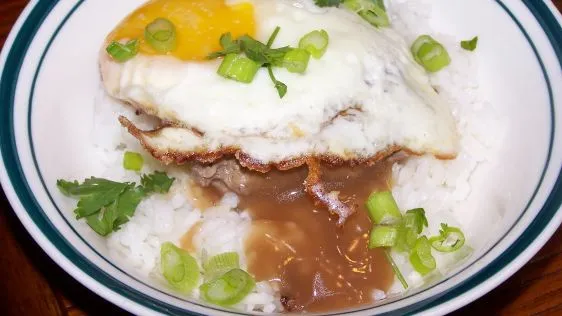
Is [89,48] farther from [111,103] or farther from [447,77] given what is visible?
[447,77]

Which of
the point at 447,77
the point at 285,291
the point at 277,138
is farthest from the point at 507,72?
the point at 285,291

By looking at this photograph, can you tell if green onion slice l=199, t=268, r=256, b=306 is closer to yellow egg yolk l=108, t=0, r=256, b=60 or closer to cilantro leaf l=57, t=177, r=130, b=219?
cilantro leaf l=57, t=177, r=130, b=219

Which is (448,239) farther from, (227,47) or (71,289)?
(71,289)

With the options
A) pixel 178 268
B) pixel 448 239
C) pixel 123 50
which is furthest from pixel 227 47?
pixel 448 239

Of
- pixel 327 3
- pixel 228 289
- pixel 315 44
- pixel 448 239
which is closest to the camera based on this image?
pixel 228 289

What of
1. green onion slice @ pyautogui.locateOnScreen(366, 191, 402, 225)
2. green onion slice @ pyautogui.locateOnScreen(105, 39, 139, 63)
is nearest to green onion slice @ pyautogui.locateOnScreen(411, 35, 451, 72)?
green onion slice @ pyautogui.locateOnScreen(366, 191, 402, 225)

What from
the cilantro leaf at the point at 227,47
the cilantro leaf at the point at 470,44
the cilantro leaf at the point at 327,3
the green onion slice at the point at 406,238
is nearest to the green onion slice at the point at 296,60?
the cilantro leaf at the point at 227,47

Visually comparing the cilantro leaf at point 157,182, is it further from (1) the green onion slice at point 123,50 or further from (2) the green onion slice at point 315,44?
(2) the green onion slice at point 315,44
